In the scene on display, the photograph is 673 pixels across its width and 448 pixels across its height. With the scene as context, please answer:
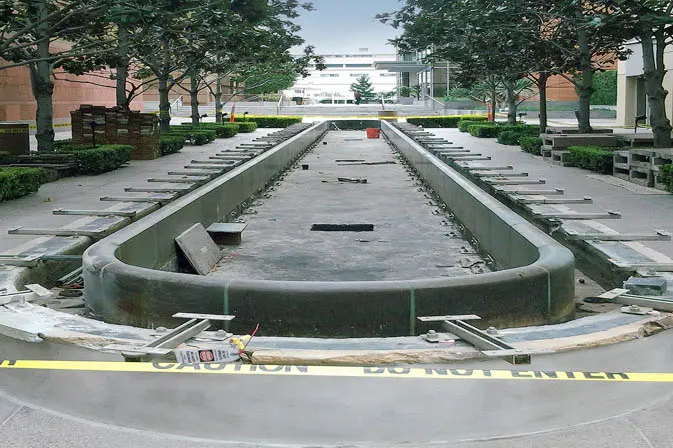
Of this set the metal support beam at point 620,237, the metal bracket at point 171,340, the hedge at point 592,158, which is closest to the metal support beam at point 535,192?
the metal support beam at point 620,237

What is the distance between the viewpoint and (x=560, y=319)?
22.5ft

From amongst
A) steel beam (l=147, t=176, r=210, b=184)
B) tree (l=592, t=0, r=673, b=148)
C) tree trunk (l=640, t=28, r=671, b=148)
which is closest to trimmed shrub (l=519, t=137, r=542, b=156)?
tree (l=592, t=0, r=673, b=148)

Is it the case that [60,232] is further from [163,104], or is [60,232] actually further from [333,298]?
Answer: [163,104]

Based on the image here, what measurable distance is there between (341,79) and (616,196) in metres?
180

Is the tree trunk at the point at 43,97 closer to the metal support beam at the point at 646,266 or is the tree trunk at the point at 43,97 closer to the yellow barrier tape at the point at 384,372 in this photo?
the metal support beam at the point at 646,266

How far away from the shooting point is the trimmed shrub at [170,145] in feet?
88.0

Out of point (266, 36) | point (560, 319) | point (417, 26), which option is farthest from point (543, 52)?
point (560, 319)

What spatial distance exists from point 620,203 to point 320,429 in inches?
413

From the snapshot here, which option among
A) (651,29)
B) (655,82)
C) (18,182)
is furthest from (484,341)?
(655,82)

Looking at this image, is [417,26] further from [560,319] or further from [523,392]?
[523,392]

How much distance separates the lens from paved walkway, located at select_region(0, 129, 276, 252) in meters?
12.3

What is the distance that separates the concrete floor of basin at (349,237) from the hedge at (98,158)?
13.5ft

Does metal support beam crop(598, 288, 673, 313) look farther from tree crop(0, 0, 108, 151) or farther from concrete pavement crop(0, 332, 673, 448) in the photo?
tree crop(0, 0, 108, 151)

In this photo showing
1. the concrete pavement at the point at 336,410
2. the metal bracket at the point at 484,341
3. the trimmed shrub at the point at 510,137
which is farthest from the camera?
the trimmed shrub at the point at 510,137
